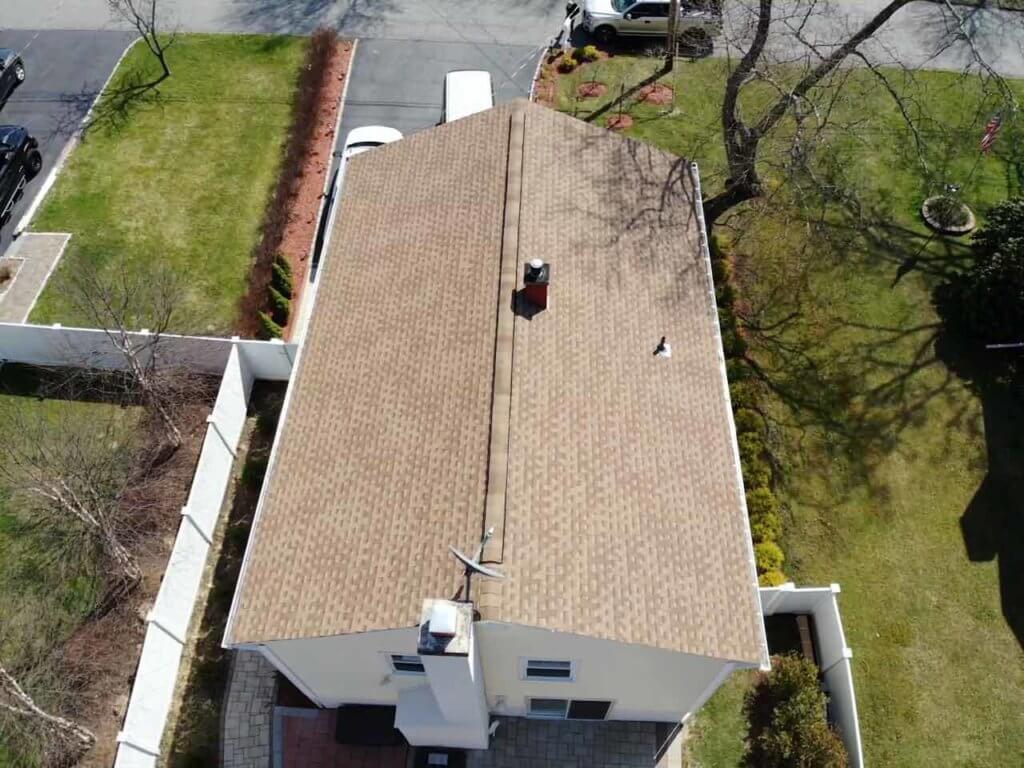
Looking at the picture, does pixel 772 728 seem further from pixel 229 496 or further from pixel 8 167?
pixel 8 167

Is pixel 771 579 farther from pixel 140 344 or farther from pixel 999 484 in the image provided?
pixel 140 344

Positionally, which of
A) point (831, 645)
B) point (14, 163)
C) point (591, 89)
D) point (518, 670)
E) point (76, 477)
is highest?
point (14, 163)

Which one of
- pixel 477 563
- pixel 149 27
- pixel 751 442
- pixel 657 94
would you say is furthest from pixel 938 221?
pixel 149 27

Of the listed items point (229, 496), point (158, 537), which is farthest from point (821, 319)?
point (158, 537)

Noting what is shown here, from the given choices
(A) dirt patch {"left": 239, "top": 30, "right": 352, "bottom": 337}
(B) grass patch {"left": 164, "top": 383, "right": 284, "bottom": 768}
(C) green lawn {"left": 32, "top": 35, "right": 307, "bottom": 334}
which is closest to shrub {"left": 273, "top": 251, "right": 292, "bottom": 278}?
(A) dirt patch {"left": 239, "top": 30, "right": 352, "bottom": 337}

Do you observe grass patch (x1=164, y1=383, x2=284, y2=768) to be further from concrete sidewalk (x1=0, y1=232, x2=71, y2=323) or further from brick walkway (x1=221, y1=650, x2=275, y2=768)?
concrete sidewalk (x1=0, y1=232, x2=71, y2=323)

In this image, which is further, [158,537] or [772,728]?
[158,537]
